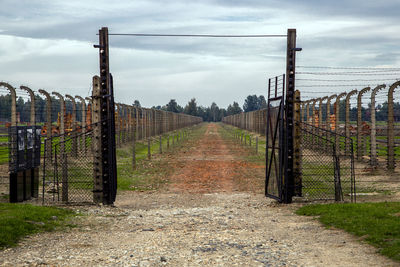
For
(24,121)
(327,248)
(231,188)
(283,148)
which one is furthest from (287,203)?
(24,121)

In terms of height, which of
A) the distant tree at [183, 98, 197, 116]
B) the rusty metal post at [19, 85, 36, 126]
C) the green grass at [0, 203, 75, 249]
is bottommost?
the green grass at [0, 203, 75, 249]

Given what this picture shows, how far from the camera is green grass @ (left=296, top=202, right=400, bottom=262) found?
329 inches

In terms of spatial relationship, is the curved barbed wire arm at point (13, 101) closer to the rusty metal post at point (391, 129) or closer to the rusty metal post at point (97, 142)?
the rusty metal post at point (97, 142)

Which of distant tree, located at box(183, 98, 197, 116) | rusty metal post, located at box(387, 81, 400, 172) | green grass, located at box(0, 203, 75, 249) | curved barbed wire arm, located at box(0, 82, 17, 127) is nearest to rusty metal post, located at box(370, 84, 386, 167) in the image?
rusty metal post, located at box(387, 81, 400, 172)

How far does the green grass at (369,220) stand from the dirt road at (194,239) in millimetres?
258

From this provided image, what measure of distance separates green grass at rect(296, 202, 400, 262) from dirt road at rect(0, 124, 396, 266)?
0.85ft

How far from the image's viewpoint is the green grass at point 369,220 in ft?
27.4

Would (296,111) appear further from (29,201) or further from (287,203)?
(29,201)

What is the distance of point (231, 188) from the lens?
55.5 feet

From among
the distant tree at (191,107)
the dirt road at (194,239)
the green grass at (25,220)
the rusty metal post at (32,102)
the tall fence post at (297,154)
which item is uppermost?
the distant tree at (191,107)

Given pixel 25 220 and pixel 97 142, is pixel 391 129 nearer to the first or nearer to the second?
pixel 97 142

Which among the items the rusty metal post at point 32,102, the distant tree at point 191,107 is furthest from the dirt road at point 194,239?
the distant tree at point 191,107

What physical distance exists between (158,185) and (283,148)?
5.77 meters

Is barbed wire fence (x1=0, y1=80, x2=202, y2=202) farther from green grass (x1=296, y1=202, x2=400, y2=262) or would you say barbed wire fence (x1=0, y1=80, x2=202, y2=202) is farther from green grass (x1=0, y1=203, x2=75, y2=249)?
green grass (x1=296, y1=202, x2=400, y2=262)
